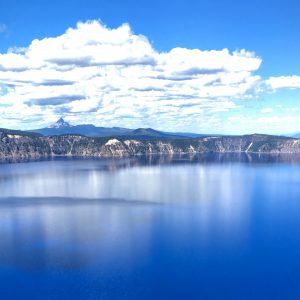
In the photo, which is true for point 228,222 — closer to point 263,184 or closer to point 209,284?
point 209,284

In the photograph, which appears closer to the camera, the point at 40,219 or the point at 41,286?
the point at 41,286

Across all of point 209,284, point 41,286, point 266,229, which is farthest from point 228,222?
point 41,286

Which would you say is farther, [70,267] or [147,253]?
[147,253]

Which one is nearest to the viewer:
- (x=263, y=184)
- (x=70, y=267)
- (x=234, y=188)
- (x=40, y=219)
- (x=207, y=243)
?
(x=70, y=267)

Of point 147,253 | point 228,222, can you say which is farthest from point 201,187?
point 147,253

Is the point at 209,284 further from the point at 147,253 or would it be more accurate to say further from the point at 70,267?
the point at 70,267

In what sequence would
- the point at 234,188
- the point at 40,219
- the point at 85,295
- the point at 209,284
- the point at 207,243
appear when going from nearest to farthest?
the point at 85,295 < the point at 209,284 < the point at 207,243 < the point at 40,219 < the point at 234,188
